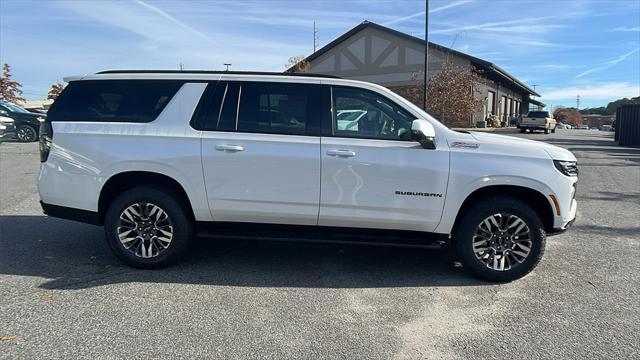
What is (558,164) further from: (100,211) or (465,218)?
(100,211)

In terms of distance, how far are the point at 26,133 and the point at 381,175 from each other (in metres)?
20.3

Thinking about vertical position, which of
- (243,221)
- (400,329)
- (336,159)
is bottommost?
(400,329)

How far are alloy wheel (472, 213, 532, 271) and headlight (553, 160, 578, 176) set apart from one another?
0.63 m

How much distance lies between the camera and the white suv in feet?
15.1

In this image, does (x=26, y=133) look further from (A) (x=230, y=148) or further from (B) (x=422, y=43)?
(B) (x=422, y=43)

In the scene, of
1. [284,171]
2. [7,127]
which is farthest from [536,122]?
[284,171]

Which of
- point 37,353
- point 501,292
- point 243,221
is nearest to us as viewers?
point 37,353

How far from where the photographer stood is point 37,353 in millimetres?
3227

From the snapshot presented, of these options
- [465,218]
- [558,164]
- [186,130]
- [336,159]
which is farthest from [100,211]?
[558,164]

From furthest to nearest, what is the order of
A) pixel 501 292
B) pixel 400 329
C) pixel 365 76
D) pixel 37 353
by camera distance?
pixel 365 76
pixel 501 292
pixel 400 329
pixel 37 353

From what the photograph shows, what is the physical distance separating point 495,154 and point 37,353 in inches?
162

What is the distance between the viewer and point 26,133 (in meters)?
20.1

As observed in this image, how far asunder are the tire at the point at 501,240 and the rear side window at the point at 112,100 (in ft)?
10.8

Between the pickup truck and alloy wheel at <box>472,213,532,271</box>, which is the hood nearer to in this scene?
alloy wheel at <box>472,213,532,271</box>
